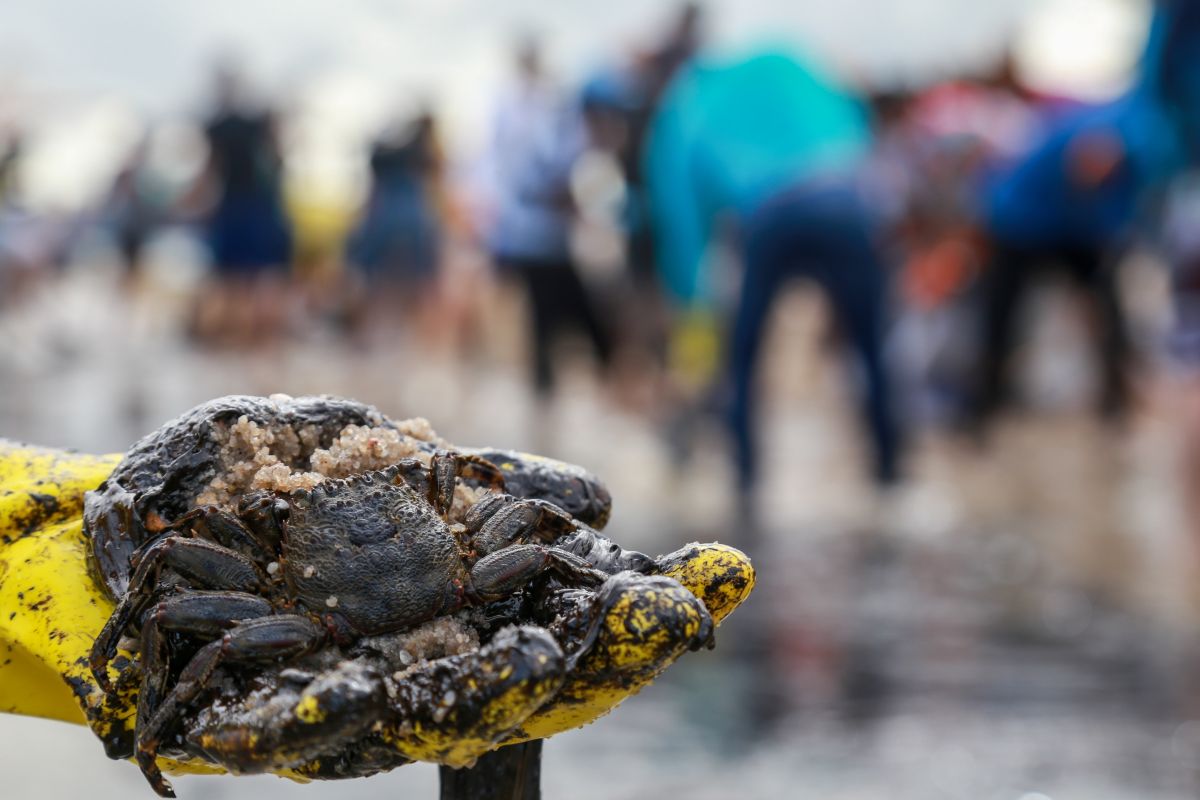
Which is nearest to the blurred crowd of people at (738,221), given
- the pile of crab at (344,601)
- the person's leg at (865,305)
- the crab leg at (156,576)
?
the person's leg at (865,305)

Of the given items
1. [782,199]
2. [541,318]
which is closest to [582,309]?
[541,318]

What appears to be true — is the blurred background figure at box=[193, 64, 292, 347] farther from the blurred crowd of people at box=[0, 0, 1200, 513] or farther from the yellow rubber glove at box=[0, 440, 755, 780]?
the yellow rubber glove at box=[0, 440, 755, 780]

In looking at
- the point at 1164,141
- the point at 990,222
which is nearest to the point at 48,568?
the point at 1164,141

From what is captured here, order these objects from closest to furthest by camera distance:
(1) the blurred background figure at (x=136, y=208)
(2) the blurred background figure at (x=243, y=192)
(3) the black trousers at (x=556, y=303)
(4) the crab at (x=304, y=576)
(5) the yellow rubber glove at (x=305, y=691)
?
1. (5) the yellow rubber glove at (x=305, y=691)
2. (4) the crab at (x=304, y=576)
3. (3) the black trousers at (x=556, y=303)
4. (2) the blurred background figure at (x=243, y=192)
5. (1) the blurred background figure at (x=136, y=208)

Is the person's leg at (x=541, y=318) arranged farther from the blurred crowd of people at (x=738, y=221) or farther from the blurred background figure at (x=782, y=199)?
the blurred background figure at (x=782, y=199)

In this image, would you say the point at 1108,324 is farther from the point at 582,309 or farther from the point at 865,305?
the point at 582,309
